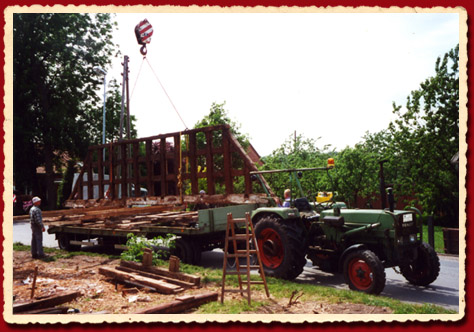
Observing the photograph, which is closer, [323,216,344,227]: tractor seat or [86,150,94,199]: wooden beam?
[323,216,344,227]: tractor seat

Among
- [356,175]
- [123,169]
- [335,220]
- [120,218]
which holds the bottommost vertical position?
[120,218]

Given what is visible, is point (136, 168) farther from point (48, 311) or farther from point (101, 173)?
point (48, 311)

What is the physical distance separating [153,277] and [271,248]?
232 cm

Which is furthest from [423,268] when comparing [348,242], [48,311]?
[48,311]

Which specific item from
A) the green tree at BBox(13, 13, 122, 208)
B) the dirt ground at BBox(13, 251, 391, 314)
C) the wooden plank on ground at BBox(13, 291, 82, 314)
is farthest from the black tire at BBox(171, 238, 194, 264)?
the green tree at BBox(13, 13, 122, 208)

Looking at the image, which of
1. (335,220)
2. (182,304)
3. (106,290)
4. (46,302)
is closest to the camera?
(182,304)

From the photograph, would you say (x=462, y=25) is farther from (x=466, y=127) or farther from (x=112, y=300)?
(x=112, y=300)

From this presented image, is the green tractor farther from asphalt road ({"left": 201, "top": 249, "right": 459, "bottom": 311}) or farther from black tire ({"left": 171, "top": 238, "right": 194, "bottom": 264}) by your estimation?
black tire ({"left": 171, "top": 238, "right": 194, "bottom": 264})

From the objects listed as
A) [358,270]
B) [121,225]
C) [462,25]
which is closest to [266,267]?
[358,270]

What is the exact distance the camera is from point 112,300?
21.6ft

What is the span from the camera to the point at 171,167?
1241 cm

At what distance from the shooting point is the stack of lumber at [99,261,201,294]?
22.6 feet

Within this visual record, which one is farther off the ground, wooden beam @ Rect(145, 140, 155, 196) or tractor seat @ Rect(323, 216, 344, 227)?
wooden beam @ Rect(145, 140, 155, 196)

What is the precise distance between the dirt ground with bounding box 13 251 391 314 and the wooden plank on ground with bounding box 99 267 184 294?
0.33 feet
